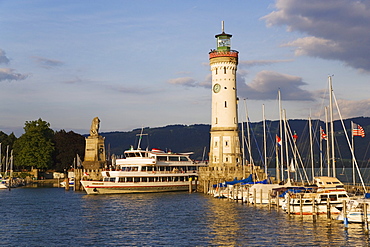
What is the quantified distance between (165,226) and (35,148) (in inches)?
3417

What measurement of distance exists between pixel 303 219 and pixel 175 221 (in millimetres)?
13425

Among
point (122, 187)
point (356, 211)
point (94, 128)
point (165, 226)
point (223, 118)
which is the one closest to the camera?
point (356, 211)

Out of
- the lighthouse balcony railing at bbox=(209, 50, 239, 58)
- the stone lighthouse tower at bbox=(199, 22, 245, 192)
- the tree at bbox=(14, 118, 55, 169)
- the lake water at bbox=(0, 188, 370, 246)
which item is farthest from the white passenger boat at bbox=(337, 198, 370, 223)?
the tree at bbox=(14, 118, 55, 169)

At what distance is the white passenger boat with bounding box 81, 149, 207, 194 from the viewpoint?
277 ft

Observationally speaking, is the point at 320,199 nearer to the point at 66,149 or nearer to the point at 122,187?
the point at 122,187

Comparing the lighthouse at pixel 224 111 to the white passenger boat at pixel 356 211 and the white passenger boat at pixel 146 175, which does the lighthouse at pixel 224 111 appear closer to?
the white passenger boat at pixel 146 175

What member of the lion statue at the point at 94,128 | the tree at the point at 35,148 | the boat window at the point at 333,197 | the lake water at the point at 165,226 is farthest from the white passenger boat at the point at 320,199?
the tree at the point at 35,148

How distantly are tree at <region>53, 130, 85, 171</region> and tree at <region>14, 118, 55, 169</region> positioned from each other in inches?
96.3

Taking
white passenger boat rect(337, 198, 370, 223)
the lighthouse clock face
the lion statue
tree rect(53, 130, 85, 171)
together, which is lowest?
white passenger boat rect(337, 198, 370, 223)

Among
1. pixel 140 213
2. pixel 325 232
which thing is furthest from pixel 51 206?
pixel 325 232

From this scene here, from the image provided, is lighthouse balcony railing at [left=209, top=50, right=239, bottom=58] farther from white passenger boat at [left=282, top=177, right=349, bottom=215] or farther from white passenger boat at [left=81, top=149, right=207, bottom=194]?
white passenger boat at [left=282, top=177, right=349, bottom=215]

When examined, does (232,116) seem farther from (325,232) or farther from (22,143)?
(22,143)

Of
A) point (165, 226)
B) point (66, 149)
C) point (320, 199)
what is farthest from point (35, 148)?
point (320, 199)

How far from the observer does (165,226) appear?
4850 cm
